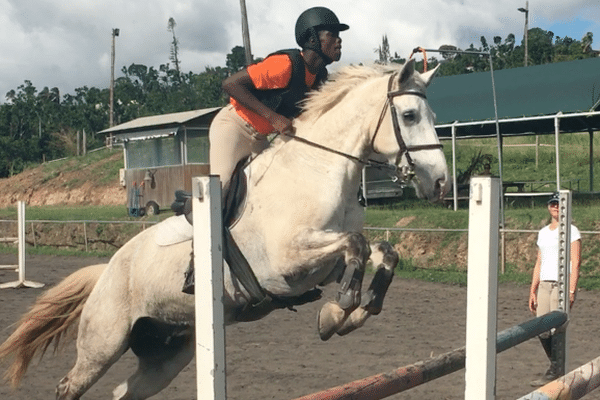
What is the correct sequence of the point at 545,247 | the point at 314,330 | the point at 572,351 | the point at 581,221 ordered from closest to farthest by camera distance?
the point at 545,247
the point at 572,351
the point at 314,330
the point at 581,221

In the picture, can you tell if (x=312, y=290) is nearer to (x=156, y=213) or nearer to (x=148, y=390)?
(x=148, y=390)

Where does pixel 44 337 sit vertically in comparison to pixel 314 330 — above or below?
above

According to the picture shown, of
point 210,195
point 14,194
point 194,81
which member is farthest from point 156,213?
point 194,81

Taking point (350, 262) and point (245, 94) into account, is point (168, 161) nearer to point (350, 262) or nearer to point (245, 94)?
point (245, 94)

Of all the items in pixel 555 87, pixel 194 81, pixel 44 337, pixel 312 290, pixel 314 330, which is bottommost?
pixel 314 330

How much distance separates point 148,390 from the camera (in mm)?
4449

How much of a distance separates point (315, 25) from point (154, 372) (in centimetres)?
215

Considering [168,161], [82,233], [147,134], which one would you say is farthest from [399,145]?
[147,134]

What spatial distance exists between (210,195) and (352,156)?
1.54 meters

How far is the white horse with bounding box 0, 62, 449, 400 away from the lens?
345cm

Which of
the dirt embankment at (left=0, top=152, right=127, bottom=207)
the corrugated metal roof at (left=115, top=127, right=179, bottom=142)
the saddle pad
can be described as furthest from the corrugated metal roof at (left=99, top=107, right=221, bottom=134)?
the saddle pad

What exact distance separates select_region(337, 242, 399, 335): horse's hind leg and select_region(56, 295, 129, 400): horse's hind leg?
1.31 m

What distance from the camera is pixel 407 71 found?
11.9 feet

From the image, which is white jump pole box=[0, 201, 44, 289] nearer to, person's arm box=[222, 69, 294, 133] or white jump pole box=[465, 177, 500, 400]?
person's arm box=[222, 69, 294, 133]
